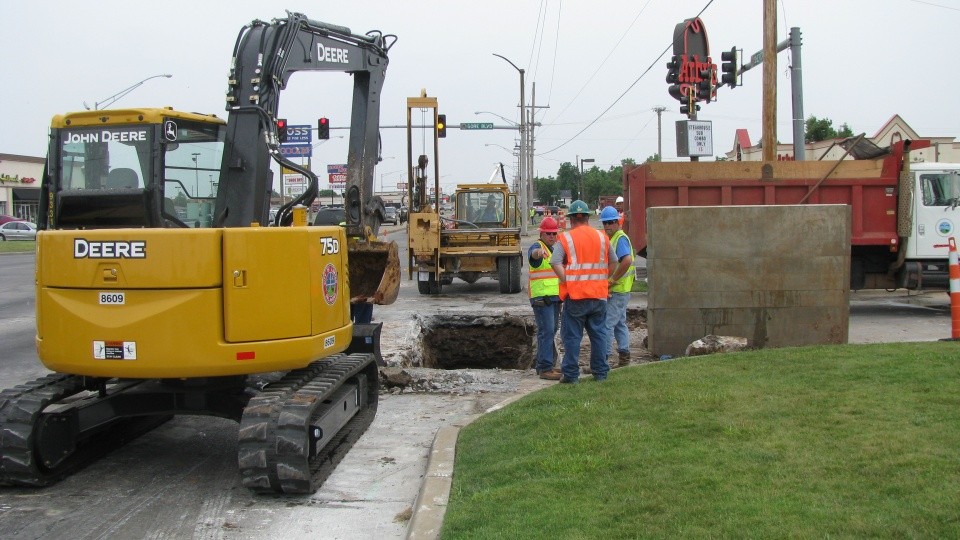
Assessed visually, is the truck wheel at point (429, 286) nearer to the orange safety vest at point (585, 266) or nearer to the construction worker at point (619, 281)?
the construction worker at point (619, 281)

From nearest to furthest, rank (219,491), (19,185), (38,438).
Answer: (38,438)
(219,491)
(19,185)

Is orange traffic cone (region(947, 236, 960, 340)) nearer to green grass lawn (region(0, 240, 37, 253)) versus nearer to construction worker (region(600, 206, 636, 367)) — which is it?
construction worker (region(600, 206, 636, 367))

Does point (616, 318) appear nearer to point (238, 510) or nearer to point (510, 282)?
point (238, 510)

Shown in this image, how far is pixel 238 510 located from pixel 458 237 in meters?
15.9

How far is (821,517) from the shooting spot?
Answer: 465 centimetres

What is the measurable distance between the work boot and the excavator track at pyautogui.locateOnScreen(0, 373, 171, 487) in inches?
194

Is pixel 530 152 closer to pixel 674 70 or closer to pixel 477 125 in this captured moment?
pixel 477 125

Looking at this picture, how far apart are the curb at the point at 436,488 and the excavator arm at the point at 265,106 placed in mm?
2703

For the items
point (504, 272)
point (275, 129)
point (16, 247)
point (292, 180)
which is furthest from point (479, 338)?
point (16, 247)

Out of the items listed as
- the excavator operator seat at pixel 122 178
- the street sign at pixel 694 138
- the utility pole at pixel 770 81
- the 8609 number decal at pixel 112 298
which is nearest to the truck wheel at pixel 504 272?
the street sign at pixel 694 138

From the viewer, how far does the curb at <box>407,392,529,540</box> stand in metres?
5.48

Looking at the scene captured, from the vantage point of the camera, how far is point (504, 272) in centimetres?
2162

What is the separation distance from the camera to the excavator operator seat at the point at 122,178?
791 centimetres

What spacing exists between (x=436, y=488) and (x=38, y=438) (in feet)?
9.55
